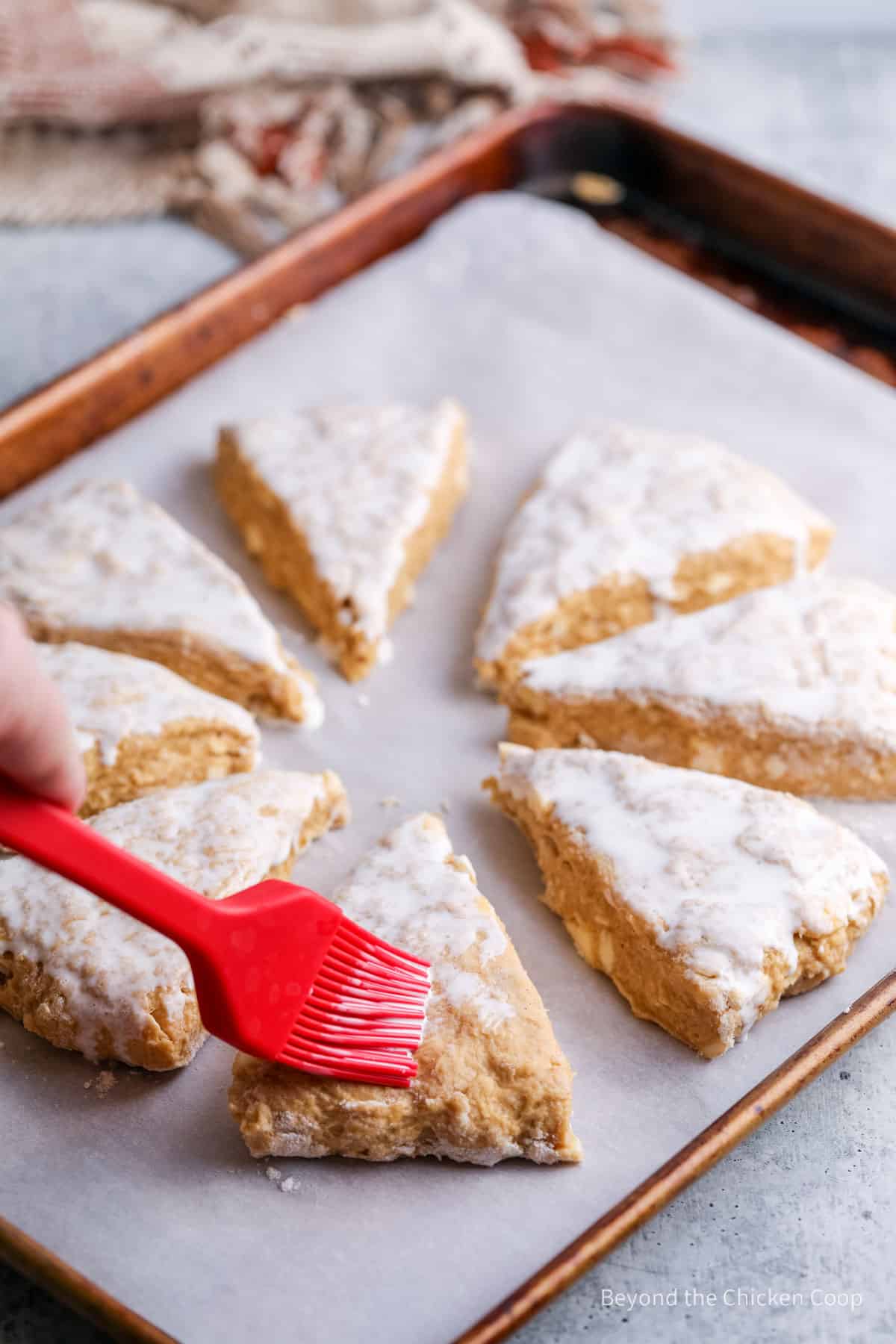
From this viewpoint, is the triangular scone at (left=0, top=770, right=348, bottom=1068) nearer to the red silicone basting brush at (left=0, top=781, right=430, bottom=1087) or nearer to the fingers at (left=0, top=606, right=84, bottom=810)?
the red silicone basting brush at (left=0, top=781, right=430, bottom=1087)

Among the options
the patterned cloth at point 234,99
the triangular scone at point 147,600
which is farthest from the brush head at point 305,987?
the patterned cloth at point 234,99

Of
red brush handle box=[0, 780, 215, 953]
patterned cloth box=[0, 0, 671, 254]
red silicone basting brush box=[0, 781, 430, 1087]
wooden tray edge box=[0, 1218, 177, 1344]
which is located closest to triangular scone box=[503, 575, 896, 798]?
red silicone basting brush box=[0, 781, 430, 1087]

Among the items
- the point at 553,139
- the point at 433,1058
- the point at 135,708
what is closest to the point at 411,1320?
the point at 433,1058

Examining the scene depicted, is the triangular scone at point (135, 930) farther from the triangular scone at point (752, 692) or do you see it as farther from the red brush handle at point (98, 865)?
the triangular scone at point (752, 692)

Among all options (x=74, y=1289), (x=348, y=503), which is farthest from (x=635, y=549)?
(x=74, y=1289)

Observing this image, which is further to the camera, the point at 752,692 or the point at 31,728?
the point at 752,692

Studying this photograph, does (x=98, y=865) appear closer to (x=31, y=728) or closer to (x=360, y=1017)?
(x=31, y=728)

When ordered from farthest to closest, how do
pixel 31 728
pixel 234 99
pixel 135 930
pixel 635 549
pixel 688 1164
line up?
pixel 234 99 → pixel 635 549 → pixel 135 930 → pixel 688 1164 → pixel 31 728
